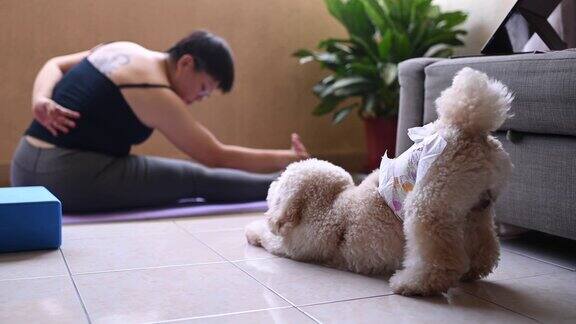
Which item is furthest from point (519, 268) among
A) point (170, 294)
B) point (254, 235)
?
point (170, 294)

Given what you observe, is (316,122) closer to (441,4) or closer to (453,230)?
(441,4)

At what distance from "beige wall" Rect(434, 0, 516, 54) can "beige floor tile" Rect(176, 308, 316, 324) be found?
2.17 m

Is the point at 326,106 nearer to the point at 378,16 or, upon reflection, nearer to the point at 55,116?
the point at 378,16

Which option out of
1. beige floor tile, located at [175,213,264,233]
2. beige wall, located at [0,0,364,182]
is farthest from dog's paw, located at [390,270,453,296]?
beige wall, located at [0,0,364,182]

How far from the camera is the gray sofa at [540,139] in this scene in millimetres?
1457

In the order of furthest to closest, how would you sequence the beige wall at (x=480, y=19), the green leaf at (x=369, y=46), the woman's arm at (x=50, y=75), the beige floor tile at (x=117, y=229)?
the green leaf at (x=369, y=46)
the beige wall at (x=480, y=19)
the woman's arm at (x=50, y=75)
the beige floor tile at (x=117, y=229)

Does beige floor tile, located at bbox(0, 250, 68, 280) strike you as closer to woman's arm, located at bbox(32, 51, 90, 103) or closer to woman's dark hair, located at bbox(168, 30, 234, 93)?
woman's arm, located at bbox(32, 51, 90, 103)

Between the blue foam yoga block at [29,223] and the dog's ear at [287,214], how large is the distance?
576 mm

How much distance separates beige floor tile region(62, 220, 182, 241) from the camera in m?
1.83

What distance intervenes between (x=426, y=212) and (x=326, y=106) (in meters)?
2.07

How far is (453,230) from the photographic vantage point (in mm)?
1207

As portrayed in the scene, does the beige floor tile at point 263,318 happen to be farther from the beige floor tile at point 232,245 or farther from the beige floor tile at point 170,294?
the beige floor tile at point 232,245

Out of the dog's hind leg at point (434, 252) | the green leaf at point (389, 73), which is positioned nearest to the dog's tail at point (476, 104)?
the dog's hind leg at point (434, 252)

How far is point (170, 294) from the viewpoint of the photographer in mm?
1222
